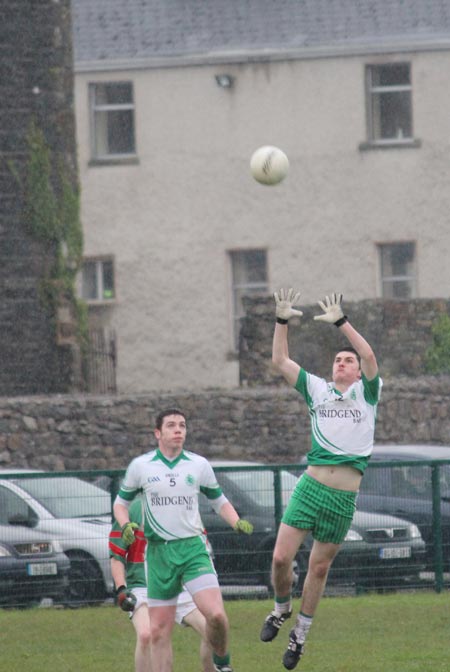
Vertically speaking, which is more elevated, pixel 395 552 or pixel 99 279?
pixel 99 279

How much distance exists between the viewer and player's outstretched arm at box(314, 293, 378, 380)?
13.2 metres

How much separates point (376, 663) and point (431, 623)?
2.88 m

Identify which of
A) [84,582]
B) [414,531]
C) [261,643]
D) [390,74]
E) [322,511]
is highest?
[390,74]

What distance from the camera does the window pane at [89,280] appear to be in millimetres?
40188

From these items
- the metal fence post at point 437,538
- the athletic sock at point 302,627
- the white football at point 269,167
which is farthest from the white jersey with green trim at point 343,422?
the metal fence post at point 437,538

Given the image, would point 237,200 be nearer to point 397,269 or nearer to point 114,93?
point 114,93

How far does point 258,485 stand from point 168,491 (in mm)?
7676

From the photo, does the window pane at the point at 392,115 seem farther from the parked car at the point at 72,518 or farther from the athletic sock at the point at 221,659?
the athletic sock at the point at 221,659

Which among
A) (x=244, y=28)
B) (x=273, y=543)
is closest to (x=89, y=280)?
(x=244, y=28)

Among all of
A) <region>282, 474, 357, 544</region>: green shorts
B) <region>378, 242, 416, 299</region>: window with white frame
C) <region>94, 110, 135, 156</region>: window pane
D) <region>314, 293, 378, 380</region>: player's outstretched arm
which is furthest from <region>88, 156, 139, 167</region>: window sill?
<region>282, 474, 357, 544</region>: green shorts

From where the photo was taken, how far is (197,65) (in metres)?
38.6

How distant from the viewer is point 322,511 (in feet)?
43.7

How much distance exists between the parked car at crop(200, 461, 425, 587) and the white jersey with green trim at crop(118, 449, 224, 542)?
Result: 7.16 metres

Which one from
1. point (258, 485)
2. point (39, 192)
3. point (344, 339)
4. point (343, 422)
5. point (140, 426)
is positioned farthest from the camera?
point (39, 192)
